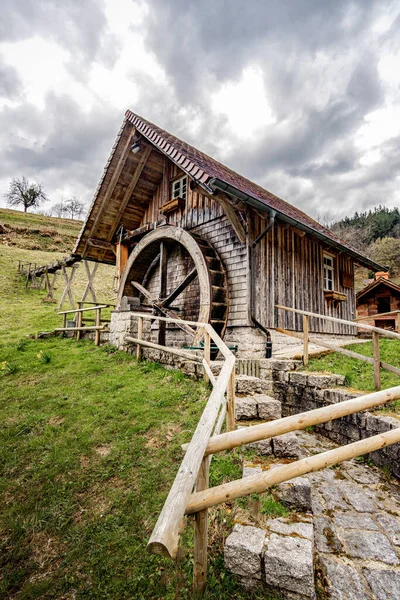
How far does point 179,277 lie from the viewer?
31.0 feet

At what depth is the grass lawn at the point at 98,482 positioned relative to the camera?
80.0 inches

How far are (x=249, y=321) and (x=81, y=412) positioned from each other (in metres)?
3.76

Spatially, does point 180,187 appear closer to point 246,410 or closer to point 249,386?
point 249,386

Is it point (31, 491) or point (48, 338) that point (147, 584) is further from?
point (48, 338)

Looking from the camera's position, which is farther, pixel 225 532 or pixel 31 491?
pixel 31 491

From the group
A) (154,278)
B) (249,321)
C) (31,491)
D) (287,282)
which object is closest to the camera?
(31,491)

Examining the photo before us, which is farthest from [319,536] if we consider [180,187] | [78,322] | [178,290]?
[78,322]

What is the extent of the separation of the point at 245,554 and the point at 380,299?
1805 cm

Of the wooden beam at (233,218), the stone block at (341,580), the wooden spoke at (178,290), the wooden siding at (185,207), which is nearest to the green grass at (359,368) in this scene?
the stone block at (341,580)

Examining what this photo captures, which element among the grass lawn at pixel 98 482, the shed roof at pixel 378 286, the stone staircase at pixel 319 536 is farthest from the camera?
the shed roof at pixel 378 286

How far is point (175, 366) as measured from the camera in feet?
18.9

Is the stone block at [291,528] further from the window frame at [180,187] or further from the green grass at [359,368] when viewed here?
the window frame at [180,187]

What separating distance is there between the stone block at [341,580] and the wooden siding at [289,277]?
16.6 ft

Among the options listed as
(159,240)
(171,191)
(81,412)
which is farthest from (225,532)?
(171,191)
